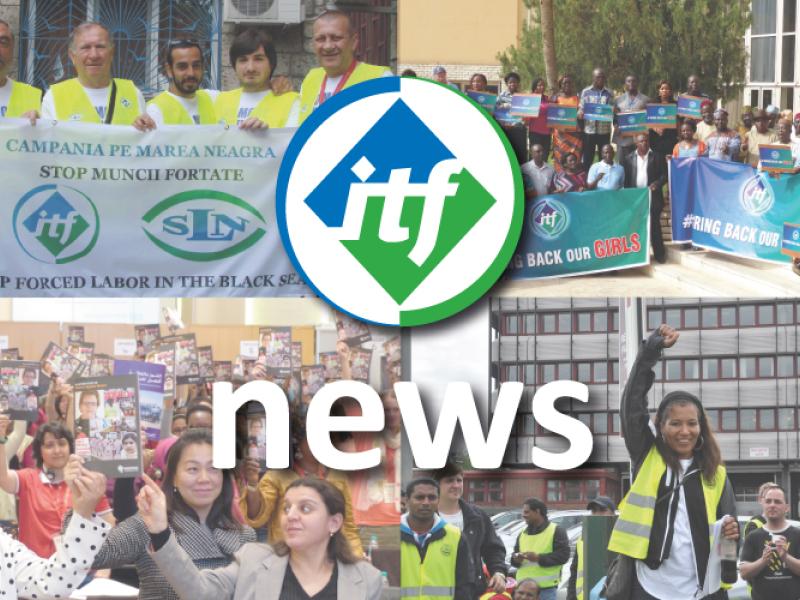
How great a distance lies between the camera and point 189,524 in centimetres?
1065

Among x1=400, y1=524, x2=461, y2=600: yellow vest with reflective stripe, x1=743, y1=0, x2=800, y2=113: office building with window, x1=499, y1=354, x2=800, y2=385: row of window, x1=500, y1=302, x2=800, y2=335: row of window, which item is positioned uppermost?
x1=743, y1=0, x2=800, y2=113: office building with window

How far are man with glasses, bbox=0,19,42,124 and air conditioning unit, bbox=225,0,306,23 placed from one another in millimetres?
1712

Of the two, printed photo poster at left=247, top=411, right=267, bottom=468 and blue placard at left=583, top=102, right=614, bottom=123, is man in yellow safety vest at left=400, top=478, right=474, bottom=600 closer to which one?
printed photo poster at left=247, top=411, right=267, bottom=468

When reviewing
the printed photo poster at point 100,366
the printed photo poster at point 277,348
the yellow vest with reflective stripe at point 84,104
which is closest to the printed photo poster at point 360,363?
the printed photo poster at point 277,348

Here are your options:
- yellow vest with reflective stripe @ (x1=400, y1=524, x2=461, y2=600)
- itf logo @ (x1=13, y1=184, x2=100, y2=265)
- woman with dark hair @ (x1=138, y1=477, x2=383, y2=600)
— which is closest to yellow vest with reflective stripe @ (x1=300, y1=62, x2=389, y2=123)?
itf logo @ (x1=13, y1=184, x2=100, y2=265)

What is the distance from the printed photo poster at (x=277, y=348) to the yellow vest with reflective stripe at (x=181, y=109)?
151 cm

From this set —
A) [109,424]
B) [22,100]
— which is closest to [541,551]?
[109,424]

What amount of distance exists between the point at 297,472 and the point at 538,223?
2.49 m

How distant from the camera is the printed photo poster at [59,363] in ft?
35.5

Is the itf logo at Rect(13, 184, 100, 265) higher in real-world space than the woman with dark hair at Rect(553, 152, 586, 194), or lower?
lower

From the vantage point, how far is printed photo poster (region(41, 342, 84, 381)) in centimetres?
1081

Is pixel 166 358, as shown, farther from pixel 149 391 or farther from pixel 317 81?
pixel 317 81

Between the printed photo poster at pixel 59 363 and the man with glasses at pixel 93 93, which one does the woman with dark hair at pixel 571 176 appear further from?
the printed photo poster at pixel 59 363

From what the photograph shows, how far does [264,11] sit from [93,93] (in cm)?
166
